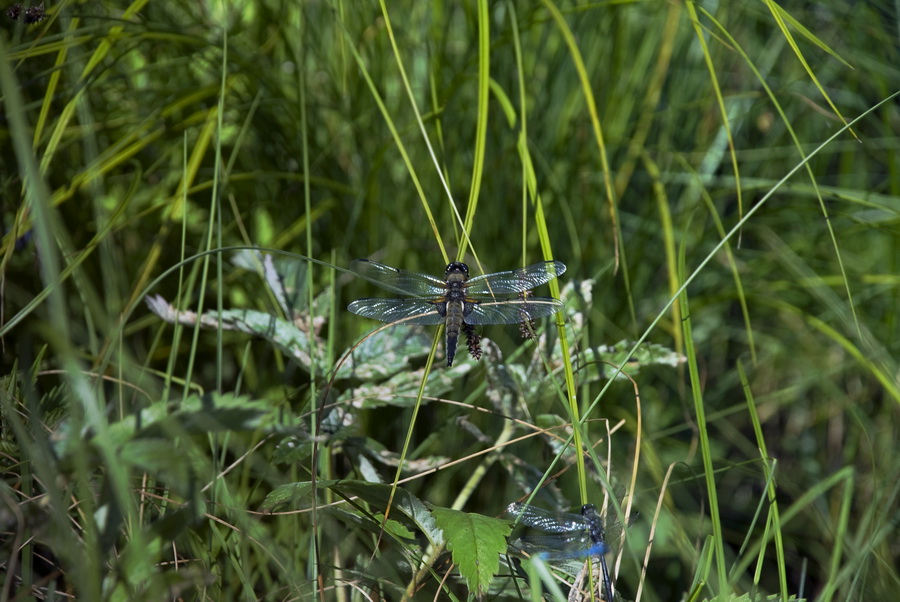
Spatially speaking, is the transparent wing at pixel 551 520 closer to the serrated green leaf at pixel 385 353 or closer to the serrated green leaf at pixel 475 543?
the serrated green leaf at pixel 475 543

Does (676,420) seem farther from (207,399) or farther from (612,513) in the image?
(207,399)

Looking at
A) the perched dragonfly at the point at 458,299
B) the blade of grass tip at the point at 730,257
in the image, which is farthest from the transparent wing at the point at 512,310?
the blade of grass tip at the point at 730,257

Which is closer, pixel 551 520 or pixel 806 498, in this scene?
pixel 551 520

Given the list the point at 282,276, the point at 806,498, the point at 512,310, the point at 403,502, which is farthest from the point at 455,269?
the point at 806,498

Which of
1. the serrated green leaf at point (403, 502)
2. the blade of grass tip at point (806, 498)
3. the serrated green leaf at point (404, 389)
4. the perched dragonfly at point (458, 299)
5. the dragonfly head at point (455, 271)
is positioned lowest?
the blade of grass tip at point (806, 498)

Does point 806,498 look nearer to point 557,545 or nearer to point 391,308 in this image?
point 557,545
